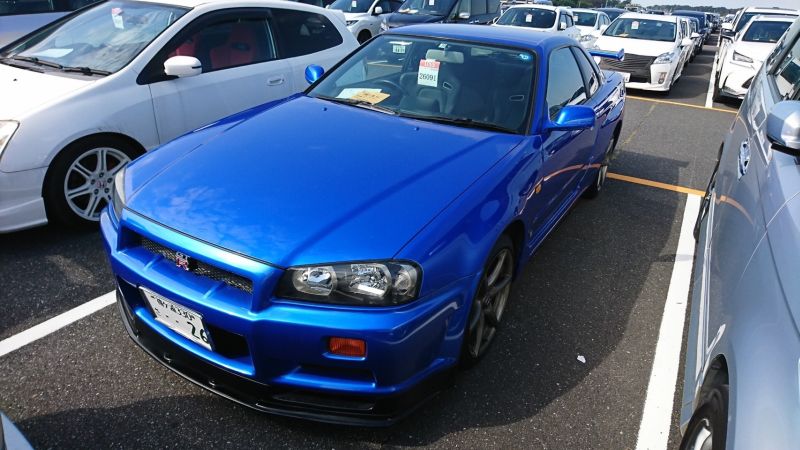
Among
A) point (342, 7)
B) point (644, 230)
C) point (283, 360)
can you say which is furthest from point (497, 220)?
point (342, 7)

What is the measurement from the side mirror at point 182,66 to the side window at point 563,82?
2.40 meters

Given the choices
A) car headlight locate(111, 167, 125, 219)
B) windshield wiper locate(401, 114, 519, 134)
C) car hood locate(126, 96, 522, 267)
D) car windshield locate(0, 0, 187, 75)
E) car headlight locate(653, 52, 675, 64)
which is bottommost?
car headlight locate(653, 52, 675, 64)

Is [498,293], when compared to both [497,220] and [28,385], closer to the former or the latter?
[497,220]

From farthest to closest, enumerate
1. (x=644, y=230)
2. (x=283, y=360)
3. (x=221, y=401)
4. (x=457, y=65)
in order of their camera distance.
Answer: (x=644, y=230)
(x=457, y=65)
(x=221, y=401)
(x=283, y=360)

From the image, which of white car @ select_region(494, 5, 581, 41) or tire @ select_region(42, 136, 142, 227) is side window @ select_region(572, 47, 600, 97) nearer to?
tire @ select_region(42, 136, 142, 227)

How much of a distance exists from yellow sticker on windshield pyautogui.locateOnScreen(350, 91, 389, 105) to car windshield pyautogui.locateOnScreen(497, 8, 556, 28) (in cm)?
1021

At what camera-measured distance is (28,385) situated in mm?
2287

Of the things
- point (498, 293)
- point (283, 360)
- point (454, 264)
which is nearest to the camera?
point (283, 360)

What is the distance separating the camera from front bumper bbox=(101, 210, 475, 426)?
181 cm

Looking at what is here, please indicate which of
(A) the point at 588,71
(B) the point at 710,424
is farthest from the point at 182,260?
(A) the point at 588,71

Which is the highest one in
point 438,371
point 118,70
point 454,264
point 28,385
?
point 118,70

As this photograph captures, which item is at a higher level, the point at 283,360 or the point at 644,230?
the point at 283,360

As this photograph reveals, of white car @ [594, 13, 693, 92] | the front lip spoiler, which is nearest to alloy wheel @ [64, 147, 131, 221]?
Answer: the front lip spoiler

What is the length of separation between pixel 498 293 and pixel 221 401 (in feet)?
4.42
